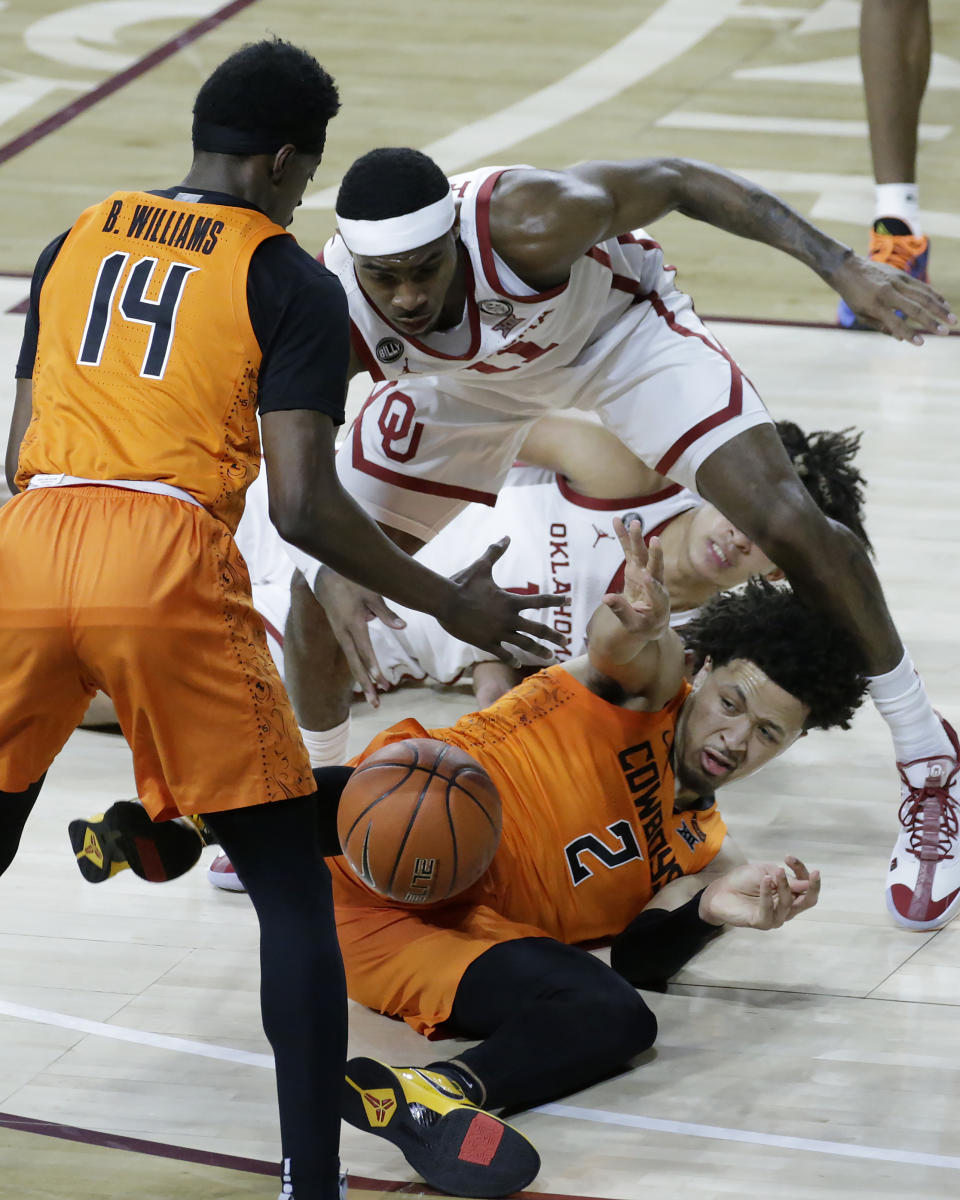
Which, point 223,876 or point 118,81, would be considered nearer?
point 223,876

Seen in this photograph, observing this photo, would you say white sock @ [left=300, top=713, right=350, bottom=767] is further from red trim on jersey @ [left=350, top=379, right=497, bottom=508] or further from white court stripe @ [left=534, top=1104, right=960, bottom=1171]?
white court stripe @ [left=534, top=1104, right=960, bottom=1171]

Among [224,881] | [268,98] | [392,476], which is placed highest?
[268,98]

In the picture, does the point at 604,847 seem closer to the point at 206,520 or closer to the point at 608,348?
the point at 608,348

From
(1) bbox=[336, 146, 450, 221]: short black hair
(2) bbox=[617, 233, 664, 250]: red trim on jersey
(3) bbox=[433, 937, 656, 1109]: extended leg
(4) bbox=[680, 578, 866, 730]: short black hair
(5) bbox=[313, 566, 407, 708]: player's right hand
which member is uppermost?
(1) bbox=[336, 146, 450, 221]: short black hair

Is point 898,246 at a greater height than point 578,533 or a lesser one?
greater

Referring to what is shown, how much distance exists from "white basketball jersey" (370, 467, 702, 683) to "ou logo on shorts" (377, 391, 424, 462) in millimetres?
598

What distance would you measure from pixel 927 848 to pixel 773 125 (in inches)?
248

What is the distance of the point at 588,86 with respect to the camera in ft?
33.1

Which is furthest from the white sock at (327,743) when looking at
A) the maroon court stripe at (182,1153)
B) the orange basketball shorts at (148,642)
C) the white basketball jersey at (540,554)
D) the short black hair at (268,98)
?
the short black hair at (268,98)

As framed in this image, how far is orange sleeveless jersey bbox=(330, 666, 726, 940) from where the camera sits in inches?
144

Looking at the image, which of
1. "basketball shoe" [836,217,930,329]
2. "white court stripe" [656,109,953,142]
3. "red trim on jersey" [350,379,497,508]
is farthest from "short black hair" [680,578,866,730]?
"white court stripe" [656,109,953,142]

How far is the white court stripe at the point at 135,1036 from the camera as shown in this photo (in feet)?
11.2

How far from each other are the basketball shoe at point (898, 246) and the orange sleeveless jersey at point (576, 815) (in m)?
3.70

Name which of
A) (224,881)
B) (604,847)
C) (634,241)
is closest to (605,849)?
(604,847)
